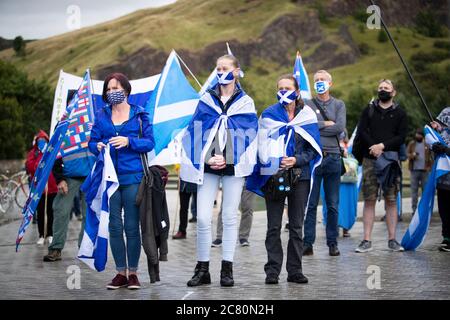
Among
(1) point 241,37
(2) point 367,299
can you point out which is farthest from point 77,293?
(1) point 241,37

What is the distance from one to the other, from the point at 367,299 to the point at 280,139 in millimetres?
2009

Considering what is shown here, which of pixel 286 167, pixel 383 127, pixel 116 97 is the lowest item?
pixel 286 167

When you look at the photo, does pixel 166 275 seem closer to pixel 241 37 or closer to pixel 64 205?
pixel 64 205

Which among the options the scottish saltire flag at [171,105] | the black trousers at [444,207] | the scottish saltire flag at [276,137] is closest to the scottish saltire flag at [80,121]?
the scottish saltire flag at [171,105]

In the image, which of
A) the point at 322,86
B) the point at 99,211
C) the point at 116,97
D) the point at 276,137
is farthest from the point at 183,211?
the point at 116,97

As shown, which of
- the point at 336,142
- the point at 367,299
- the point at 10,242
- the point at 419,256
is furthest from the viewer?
the point at 10,242

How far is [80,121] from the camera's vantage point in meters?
11.4

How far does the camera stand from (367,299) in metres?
7.57

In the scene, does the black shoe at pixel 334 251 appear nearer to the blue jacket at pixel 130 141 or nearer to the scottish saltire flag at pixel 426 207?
the scottish saltire flag at pixel 426 207

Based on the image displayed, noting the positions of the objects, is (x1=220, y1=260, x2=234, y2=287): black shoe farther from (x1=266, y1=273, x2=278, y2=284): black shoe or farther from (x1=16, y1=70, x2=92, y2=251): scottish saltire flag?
(x1=16, y1=70, x2=92, y2=251): scottish saltire flag

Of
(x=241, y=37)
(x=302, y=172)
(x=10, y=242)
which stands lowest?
(x=10, y=242)

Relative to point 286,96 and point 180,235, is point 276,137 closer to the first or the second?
point 286,96

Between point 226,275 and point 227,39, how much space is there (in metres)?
140

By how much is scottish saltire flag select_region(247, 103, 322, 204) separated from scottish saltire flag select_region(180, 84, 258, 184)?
0.21m
